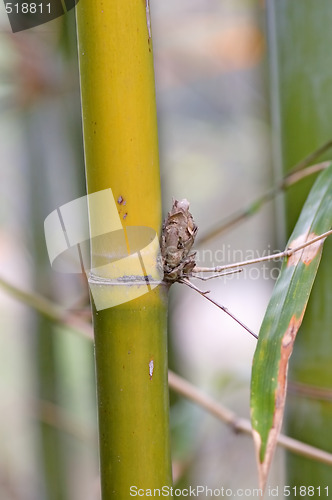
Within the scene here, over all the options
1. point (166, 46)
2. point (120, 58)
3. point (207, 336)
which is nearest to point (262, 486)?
point (120, 58)

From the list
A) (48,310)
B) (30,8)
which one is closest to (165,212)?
(48,310)

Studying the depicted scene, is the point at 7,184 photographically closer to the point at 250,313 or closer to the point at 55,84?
the point at 55,84

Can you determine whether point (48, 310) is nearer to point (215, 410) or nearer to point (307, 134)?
point (215, 410)

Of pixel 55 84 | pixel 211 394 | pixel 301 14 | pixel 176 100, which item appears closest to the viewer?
pixel 301 14

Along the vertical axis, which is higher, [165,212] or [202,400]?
[165,212]

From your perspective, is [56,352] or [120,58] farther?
[56,352]

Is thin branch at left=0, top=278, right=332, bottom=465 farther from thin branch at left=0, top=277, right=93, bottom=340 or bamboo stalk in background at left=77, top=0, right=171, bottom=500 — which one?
bamboo stalk in background at left=77, top=0, right=171, bottom=500

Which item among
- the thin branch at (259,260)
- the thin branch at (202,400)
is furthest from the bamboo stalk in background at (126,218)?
the thin branch at (202,400)

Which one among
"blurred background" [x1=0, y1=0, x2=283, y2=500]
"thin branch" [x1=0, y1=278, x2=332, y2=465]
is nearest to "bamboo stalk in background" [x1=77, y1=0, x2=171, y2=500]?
"thin branch" [x1=0, y1=278, x2=332, y2=465]
